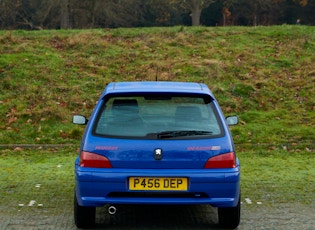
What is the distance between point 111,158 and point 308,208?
117 inches

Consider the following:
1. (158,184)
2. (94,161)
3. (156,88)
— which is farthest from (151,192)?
(156,88)

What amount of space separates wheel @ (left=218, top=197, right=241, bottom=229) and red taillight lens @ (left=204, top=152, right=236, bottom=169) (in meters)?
0.54

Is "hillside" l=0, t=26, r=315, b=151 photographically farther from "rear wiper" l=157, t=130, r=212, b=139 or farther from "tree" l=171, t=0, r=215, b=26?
"tree" l=171, t=0, r=215, b=26

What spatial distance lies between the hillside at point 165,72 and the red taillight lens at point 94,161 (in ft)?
24.0

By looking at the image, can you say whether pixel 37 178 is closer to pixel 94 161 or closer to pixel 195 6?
pixel 94 161

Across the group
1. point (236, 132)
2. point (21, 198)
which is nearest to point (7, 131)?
point (236, 132)

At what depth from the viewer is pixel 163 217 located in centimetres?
763

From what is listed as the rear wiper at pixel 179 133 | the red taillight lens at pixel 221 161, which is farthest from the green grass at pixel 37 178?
the red taillight lens at pixel 221 161

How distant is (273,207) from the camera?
322 inches

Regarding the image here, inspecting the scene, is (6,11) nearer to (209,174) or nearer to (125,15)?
(125,15)

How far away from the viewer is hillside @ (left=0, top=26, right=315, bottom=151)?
14852 mm

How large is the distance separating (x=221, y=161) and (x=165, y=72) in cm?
1323

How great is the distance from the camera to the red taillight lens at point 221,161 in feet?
21.4

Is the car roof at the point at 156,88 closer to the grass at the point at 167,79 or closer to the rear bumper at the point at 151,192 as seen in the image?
the rear bumper at the point at 151,192
